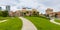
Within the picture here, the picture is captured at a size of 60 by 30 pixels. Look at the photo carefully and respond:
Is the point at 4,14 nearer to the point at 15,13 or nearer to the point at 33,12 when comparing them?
the point at 33,12

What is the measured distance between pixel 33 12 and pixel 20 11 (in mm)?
23602

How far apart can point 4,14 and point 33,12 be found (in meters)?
17.4

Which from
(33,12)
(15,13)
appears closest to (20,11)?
(15,13)

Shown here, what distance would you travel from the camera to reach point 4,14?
102188 mm

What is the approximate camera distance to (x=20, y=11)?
Result: 12850cm

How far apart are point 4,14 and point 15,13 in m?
27.1

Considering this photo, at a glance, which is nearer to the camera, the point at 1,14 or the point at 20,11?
the point at 1,14

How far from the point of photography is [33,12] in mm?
106688

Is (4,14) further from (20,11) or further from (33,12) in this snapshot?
(20,11)

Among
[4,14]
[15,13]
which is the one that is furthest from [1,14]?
[15,13]

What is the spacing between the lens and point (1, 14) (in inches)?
4040

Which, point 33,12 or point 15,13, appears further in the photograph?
point 15,13

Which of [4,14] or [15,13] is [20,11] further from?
[4,14]

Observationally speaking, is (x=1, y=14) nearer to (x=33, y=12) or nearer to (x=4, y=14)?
(x=4, y=14)
